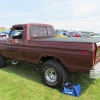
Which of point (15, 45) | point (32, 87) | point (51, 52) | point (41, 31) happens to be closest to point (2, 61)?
point (15, 45)

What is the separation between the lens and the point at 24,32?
17.0 feet

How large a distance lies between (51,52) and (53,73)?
2.32ft

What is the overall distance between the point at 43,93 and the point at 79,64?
1368 millimetres

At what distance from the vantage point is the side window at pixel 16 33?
216 inches

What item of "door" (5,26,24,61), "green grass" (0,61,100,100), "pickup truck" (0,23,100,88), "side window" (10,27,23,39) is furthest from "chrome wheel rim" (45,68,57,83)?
"side window" (10,27,23,39)

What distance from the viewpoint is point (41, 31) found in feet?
19.2

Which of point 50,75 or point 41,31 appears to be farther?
point 41,31

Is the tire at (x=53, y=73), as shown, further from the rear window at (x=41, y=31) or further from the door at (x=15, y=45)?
the rear window at (x=41, y=31)

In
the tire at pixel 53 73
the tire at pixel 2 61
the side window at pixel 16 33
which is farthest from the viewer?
the tire at pixel 2 61

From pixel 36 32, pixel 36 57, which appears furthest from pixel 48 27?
pixel 36 57

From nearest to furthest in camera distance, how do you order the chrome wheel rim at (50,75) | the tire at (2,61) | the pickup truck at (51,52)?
the pickup truck at (51,52) → the chrome wheel rim at (50,75) → the tire at (2,61)

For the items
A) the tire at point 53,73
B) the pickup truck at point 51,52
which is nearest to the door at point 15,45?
the pickup truck at point 51,52

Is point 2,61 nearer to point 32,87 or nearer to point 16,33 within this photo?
point 16,33

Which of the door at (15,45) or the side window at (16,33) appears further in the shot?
the side window at (16,33)
